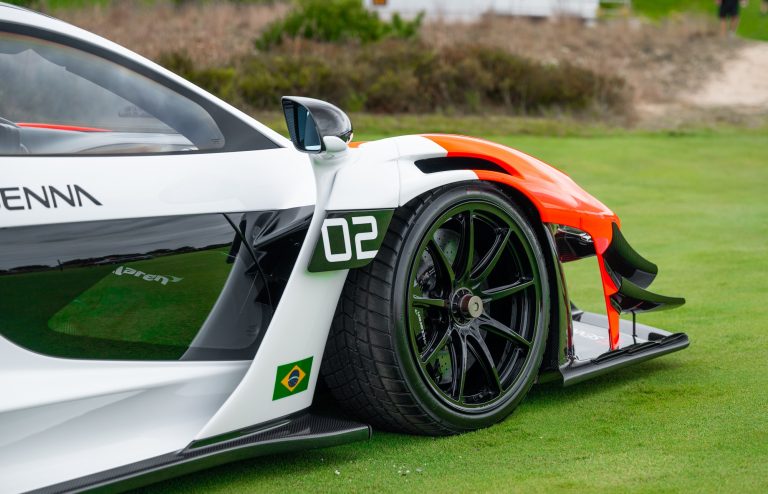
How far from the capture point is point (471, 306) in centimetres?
313

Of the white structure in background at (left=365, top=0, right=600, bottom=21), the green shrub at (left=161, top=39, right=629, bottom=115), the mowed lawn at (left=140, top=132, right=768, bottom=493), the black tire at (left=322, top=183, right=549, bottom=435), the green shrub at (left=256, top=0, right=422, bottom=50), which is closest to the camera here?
the mowed lawn at (left=140, top=132, right=768, bottom=493)

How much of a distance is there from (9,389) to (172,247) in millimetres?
536

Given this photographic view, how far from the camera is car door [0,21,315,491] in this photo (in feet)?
→ 7.73

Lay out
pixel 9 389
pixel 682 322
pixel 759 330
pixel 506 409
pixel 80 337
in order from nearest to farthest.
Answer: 1. pixel 9 389
2. pixel 80 337
3. pixel 506 409
4. pixel 759 330
5. pixel 682 322

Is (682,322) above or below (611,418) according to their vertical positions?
below

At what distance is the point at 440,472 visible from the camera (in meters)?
2.86

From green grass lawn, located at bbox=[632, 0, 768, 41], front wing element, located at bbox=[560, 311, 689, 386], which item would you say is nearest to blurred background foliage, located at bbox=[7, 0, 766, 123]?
green grass lawn, located at bbox=[632, 0, 768, 41]

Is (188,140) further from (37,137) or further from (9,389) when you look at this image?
(9,389)

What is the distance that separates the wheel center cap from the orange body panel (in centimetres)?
39

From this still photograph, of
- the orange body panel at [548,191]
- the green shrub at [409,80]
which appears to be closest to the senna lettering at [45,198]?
the orange body panel at [548,191]

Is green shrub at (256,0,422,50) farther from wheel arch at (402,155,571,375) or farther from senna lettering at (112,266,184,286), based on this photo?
senna lettering at (112,266,184,286)

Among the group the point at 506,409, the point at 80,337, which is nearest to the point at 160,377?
the point at 80,337

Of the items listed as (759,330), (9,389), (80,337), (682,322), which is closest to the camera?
(9,389)

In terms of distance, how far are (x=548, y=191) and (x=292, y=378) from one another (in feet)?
3.77
